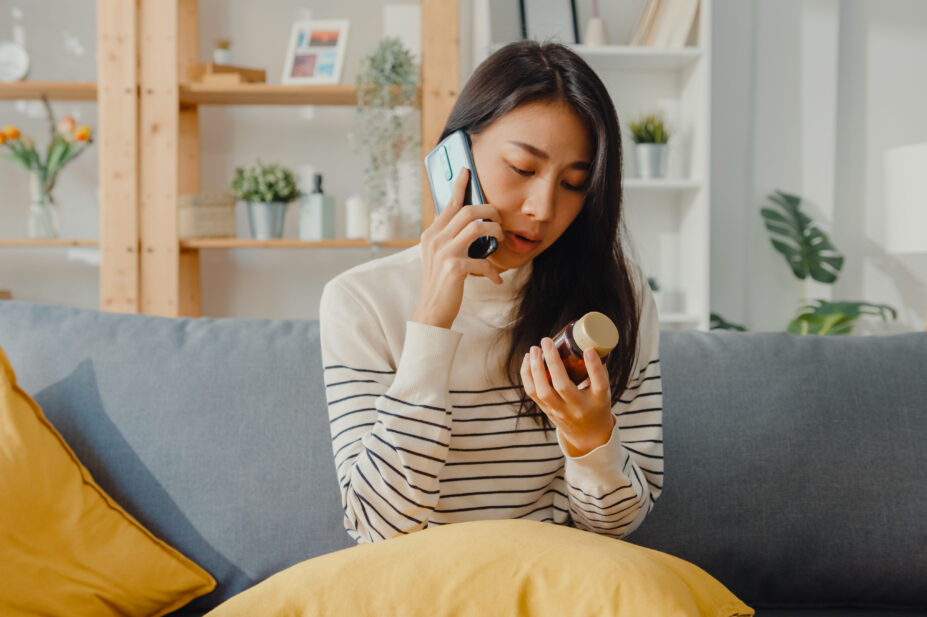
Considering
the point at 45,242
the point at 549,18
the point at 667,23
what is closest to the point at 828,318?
the point at 667,23

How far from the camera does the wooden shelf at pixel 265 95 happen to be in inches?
110

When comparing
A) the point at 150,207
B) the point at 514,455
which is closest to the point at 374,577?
the point at 514,455

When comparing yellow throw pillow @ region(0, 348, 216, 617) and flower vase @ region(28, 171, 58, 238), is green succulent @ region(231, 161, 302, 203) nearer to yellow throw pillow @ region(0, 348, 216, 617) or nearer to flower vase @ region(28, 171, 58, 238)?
flower vase @ region(28, 171, 58, 238)

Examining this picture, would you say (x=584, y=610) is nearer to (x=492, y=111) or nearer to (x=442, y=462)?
(x=442, y=462)

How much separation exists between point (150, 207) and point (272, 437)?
175 cm

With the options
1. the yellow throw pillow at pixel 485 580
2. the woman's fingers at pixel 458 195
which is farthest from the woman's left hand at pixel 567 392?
the woman's fingers at pixel 458 195

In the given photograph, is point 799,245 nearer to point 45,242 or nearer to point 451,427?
point 451,427

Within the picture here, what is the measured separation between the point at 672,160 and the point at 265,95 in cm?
141

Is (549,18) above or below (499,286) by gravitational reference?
above

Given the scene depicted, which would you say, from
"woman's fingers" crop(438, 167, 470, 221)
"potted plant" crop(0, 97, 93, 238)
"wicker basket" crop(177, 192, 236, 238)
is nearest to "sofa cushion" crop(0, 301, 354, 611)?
"woman's fingers" crop(438, 167, 470, 221)

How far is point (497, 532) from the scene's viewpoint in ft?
2.74

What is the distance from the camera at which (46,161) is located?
9.39 feet

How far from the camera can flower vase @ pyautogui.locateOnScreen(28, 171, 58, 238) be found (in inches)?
111

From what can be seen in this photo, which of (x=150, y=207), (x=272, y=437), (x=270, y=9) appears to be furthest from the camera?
(x=270, y=9)
